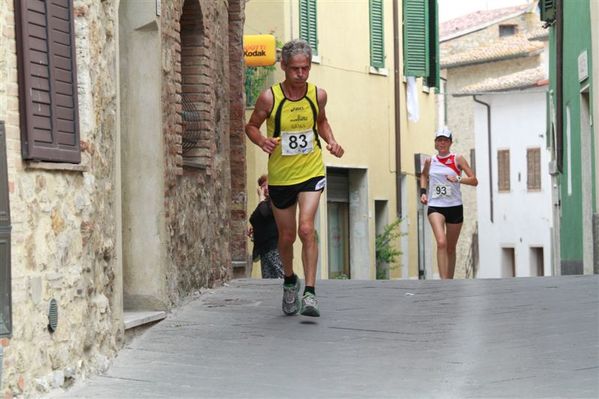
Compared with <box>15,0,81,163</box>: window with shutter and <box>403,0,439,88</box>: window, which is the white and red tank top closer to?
<box>15,0,81,163</box>: window with shutter

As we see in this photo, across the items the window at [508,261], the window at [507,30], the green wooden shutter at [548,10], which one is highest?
the window at [507,30]

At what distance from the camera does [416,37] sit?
36.3 metres

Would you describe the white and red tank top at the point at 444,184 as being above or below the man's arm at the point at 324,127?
below

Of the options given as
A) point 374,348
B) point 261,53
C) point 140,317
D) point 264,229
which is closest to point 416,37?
point 261,53

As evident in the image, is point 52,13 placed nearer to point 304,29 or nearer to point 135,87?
point 135,87

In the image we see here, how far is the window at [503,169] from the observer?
2131 inches

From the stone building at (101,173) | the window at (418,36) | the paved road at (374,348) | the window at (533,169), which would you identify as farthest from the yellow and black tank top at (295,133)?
the window at (533,169)

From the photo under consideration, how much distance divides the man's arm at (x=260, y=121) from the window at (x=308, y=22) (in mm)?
17694

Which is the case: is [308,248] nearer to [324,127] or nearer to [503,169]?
[324,127]

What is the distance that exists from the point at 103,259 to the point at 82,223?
672mm

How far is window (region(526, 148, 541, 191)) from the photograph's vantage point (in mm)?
52531

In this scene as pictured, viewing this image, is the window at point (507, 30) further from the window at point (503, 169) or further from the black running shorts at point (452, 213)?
the black running shorts at point (452, 213)

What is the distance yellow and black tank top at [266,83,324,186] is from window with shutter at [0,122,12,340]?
148 inches

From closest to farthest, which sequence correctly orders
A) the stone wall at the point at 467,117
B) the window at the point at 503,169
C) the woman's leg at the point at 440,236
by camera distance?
the woman's leg at the point at 440,236
the window at the point at 503,169
the stone wall at the point at 467,117
